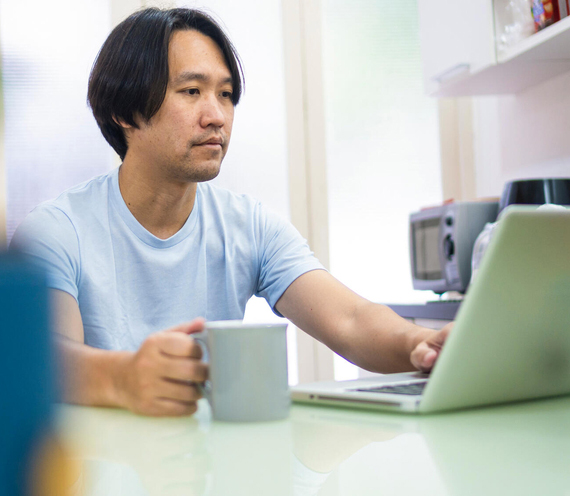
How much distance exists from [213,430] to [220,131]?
99 cm

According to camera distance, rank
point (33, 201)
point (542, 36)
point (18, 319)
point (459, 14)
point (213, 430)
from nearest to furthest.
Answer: point (18, 319)
point (213, 430)
point (542, 36)
point (459, 14)
point (33, 201)

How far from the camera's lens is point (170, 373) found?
61 cm

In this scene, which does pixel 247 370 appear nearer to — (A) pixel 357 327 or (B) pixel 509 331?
(B) pixel 509 331

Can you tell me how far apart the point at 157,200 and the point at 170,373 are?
798mm

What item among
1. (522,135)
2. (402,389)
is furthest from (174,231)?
(522,135)

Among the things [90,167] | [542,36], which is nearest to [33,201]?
[90,167]

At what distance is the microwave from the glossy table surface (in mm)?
1726

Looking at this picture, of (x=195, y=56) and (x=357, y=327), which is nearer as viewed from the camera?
(x=357, y=327)

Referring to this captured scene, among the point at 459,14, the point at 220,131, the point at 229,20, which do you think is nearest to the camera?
the point at 220,131

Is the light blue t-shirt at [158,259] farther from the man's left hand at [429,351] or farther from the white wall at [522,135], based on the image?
the white wall at [522,135]

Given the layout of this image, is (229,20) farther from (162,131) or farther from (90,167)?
(162,131)

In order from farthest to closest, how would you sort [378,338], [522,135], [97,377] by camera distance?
[522,135]
[378,338]
[97,377]

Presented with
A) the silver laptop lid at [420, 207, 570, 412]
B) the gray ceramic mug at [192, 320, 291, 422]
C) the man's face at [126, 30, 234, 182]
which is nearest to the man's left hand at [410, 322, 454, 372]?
the silver laptop lid at [420, 207, 570, 412]

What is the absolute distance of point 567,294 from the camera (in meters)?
0.59
